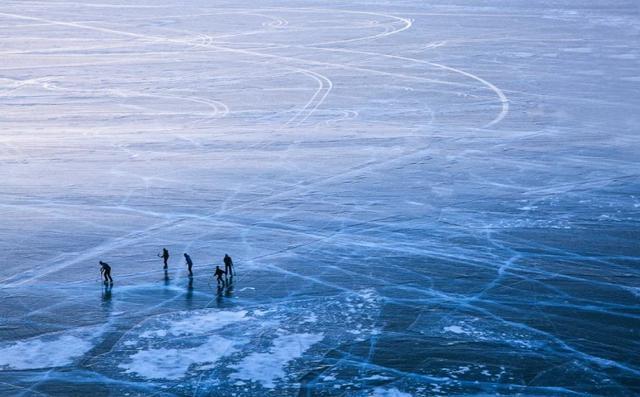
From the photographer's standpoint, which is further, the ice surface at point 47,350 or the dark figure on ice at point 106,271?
the dark figure on ice at point 106,271

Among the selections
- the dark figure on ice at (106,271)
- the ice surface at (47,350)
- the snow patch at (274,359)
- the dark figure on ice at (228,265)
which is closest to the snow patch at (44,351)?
the ice surface at (47,350)

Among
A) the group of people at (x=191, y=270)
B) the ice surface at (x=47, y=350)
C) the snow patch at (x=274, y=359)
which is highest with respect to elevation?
the group of people at (x=191, y=270)

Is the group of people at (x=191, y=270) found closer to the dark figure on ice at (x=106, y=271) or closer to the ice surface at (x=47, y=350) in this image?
the dark figure on ice at (x=106, y=271)

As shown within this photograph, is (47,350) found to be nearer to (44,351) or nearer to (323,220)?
(44,351)

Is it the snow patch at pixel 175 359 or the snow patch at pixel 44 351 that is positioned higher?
the snow patch at pixel 44 351

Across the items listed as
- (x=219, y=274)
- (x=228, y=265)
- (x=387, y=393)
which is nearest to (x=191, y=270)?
(x=228, y=265)

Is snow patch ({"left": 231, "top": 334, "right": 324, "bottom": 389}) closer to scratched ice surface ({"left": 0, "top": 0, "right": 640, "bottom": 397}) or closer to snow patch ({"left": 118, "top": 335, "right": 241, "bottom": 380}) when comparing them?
scratched ice surface ({"left": 0, "top": 0, "right": 640, "bottom": 397})

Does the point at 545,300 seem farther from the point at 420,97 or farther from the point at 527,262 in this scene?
the point at 420,97

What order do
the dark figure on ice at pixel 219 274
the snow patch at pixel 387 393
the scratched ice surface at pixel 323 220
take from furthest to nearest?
1. the dark figure on ice at pixel 219 274
2. the scratched ice surface at pixel 323 220
3. the snow patch at pixel 387 393
